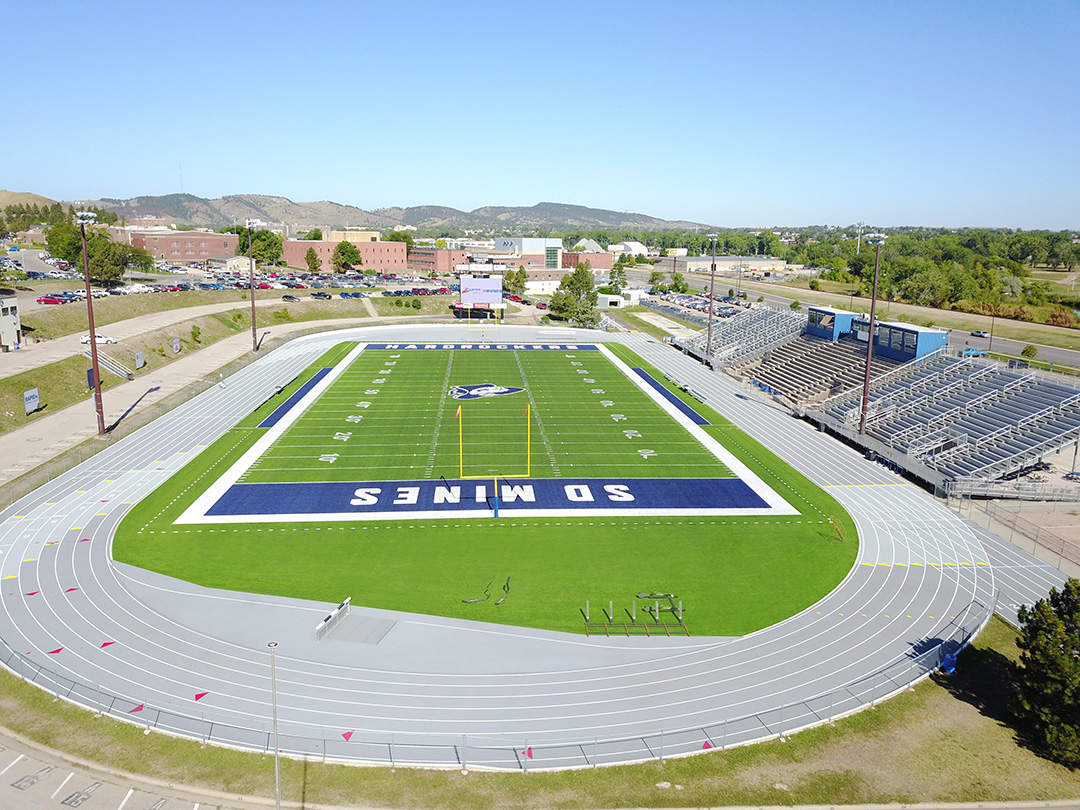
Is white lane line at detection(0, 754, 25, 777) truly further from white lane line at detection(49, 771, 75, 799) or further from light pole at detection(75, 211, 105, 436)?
light pole at detection(75, 211, 105, 436)

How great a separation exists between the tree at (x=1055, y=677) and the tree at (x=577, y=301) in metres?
64.5

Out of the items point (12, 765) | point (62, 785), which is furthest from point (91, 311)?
point (62, 785)

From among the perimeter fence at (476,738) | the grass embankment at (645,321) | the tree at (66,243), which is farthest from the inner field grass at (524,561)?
the tree at (66,243)

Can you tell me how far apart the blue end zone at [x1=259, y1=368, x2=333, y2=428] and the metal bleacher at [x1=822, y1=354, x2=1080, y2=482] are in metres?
32.1

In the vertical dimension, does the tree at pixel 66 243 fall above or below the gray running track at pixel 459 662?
above

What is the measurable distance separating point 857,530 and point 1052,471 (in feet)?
41.9

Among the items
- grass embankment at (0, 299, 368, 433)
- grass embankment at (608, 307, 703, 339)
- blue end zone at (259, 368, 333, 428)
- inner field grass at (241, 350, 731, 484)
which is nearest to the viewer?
inner field grass at (241, 350, 731, 484)

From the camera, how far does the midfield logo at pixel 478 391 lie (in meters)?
47.6

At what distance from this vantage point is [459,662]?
61.8 ft

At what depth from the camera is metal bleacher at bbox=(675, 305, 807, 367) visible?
196 ft

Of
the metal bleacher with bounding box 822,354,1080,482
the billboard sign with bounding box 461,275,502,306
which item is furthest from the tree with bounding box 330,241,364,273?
the metal bleacher with bounding box 822,354,1080,482

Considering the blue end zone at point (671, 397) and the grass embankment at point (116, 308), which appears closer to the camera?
the blue end zone at point (671, 397)

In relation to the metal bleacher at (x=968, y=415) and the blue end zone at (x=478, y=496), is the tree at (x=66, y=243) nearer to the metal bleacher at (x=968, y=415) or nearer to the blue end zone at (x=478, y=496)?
the blue end zone at (x=478, y=496)

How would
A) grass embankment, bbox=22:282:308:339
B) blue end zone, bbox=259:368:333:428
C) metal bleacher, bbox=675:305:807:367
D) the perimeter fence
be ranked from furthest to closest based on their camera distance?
metal bleacher, bbox=675:305:807:367 → grass embankment, bbox=22:282:308:339 → blue end zone, bbox=259:368:333:428 → the perimeter fence
